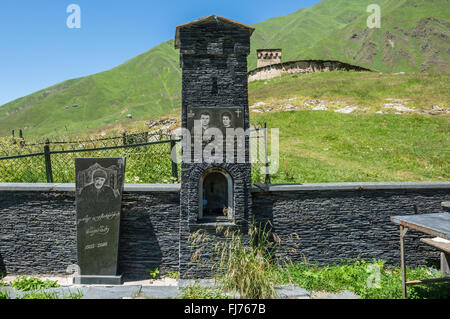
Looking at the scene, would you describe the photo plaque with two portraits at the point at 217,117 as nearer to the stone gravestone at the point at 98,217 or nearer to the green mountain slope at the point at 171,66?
the stone gravestone at the point at 98,217

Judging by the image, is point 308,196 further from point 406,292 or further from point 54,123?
point 54,123

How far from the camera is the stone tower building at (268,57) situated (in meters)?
53.4

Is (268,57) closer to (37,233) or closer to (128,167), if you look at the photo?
(128,167)

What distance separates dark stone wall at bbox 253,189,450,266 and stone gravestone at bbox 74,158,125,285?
3.66m

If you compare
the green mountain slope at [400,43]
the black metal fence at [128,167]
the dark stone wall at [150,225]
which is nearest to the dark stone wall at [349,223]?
the dark stone wall at [150,225]

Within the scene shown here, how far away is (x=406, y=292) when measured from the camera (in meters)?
5.81

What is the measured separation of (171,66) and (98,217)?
10988 centimetres

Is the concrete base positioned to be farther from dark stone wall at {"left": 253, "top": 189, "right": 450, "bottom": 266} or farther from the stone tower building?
the stone tower building

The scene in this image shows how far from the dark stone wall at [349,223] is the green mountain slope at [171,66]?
68.2m

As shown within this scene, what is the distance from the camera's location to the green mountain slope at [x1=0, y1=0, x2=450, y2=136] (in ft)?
269

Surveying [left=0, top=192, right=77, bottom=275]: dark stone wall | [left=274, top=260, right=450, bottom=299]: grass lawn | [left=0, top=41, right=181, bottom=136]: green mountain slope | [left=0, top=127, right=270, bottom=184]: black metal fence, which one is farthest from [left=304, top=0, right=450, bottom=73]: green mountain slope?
[left=0, top=192, right=77, bottom=275]: dark stone wall

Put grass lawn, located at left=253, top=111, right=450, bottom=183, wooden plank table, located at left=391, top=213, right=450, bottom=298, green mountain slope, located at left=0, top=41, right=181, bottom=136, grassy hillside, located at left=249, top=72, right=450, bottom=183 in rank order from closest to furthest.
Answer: wooden plank table, located at left=391, top=213, right=450, bottom=298 → grass lawn, located at left=253, top=111, right=450, bottom=183 → grassy hillside, located at left=249, top=72, right=450, bottom=183 → green mountain slope, located at left=0, top=41, right=181, bottom=136

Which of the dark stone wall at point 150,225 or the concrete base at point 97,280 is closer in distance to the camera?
the concrete base at point 97,280
